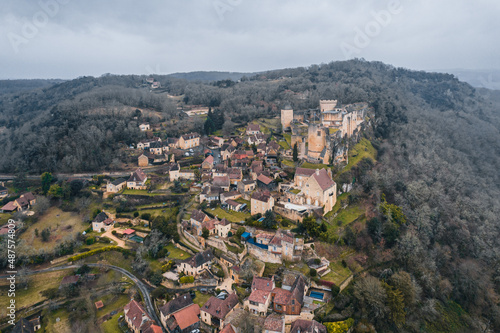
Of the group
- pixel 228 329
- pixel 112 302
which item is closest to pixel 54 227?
pixel 112 302

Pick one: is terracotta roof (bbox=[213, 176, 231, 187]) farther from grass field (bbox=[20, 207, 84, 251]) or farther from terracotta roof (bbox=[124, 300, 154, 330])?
terracotta roof (bbox=[124, 300, 154, 330])

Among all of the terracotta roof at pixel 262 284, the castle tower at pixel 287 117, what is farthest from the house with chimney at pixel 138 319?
the castle tower at pixel 287 117

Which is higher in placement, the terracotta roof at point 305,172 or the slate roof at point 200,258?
the terracotta roof at point 305,172

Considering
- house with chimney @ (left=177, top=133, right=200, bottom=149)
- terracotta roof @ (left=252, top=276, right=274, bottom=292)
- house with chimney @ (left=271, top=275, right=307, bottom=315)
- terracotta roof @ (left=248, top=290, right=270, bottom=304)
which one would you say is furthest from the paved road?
house with chimney @ (left=177, top=133, right=200, bottom=149)

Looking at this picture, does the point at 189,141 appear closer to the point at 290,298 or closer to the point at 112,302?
the point at 112,302

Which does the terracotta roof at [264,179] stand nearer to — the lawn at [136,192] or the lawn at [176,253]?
the lawn at [176,253]

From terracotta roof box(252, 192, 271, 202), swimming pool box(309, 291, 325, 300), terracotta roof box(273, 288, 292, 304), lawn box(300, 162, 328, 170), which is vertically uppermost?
lawn box(300, 162, 328, 170)
